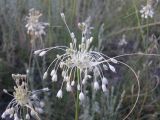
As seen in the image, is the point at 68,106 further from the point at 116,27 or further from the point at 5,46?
the point at 116,27

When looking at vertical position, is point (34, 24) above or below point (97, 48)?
above

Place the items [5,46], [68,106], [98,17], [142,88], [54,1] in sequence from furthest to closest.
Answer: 1. [98,17]
2. [54,1]
3. [5,46]
4. [142,88]
5. [68,106]

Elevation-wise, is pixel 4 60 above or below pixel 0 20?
below

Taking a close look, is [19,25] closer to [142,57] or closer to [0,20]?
[0,20]

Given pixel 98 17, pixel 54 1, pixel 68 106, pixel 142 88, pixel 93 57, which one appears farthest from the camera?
pixel 98 17

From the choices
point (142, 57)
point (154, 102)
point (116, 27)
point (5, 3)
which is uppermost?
point (5, 3)

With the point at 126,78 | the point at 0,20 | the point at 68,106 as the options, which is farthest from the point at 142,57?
the point at 0,20

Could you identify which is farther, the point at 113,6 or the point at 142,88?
the point at 113,6
